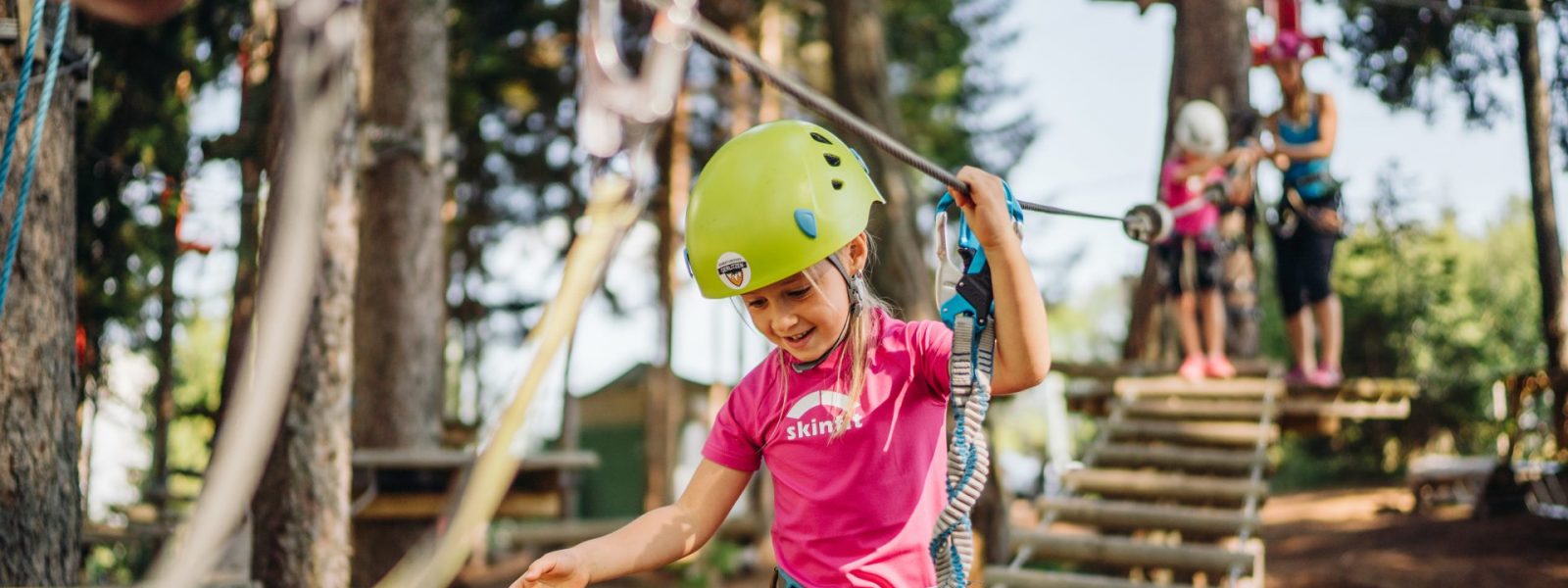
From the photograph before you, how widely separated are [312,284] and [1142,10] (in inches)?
296

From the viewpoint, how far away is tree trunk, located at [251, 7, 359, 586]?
5324 millimetres

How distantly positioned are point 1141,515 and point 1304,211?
6.93 feet

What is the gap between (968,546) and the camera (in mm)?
2357

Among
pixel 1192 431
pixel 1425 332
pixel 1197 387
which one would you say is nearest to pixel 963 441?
pixel 1192 431

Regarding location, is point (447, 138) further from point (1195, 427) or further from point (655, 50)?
point (655, 50)

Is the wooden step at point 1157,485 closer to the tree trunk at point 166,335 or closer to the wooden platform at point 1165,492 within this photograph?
the wooden platform at point 1165,492

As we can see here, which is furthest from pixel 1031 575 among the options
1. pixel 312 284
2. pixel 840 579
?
pixel 840 579

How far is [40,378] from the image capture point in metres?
3.86

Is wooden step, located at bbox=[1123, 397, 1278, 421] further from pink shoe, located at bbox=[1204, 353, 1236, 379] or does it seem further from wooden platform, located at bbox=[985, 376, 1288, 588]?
pink shoe, located at bbox=[1204, 353, 1236, 379]

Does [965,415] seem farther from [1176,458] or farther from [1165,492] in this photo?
[1176,458]

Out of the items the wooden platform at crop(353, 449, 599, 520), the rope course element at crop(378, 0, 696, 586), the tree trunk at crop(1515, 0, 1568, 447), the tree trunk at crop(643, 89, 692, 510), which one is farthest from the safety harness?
the tree trunk at crop(643, 89, 692, 510)

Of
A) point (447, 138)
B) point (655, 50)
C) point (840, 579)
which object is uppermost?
point (447, 138)

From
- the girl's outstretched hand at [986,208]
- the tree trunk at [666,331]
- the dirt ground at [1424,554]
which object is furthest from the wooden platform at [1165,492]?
the tree trunk at [666,331]

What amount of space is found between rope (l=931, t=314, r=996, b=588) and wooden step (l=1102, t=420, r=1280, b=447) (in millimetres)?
5519
